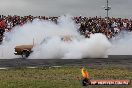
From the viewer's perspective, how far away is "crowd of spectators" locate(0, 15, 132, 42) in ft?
106

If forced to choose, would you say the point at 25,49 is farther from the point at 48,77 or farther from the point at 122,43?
the point at 122,43

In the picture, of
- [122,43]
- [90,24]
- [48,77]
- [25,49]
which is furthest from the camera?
[122,43]

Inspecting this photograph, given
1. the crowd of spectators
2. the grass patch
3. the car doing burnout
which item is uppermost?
the crowd of spectators

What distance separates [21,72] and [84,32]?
1612cm

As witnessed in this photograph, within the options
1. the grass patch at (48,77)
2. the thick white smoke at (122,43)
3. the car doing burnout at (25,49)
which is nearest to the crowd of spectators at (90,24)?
the thick white smoke at (122,43)

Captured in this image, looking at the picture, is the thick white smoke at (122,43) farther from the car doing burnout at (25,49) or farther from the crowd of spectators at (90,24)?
the car doing burnout at (25,49)

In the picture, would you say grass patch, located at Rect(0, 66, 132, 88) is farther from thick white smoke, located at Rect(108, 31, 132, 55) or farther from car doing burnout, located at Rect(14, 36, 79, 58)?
thick white smoke, located at Rect(108, 31, 132, 55)

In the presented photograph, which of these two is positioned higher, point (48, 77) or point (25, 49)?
point (25, 49)

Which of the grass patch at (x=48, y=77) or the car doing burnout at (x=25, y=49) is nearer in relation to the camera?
the grass patch at (x=48, y=77)

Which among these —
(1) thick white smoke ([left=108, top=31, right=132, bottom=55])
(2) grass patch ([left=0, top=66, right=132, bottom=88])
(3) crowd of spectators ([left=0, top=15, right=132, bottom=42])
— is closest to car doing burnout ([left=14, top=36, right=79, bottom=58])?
(3) crowd of spectators ([left=0, top=15, right=132, bottom=42])

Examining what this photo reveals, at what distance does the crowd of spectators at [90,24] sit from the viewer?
106 feet

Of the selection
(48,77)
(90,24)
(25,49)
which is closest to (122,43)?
(90,24)

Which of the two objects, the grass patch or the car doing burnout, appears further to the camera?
the car doing burnout

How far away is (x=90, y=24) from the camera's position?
35.6 meters
